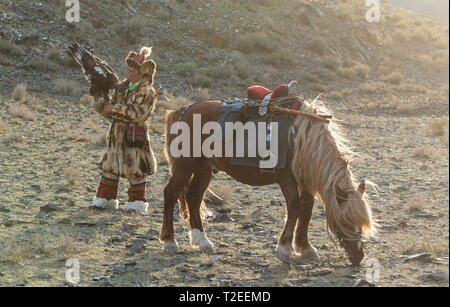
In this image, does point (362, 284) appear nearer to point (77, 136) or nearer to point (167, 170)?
point (167, 170)

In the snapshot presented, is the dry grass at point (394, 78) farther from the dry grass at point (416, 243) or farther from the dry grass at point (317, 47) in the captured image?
the dry grass at point (416, 243)

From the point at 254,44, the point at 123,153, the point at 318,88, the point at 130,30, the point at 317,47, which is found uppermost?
the point at 317,47

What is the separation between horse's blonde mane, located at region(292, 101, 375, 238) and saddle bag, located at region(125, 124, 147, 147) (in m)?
2.24

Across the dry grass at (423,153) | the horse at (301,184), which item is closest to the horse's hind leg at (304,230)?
the horse at (301,184)

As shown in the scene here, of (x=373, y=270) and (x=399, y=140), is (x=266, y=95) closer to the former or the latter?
(x=373, y=270)

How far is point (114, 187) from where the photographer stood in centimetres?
677

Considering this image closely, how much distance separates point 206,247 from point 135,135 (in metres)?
1.85

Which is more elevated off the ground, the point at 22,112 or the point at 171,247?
the point at 22,112

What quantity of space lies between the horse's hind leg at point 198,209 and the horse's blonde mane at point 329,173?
1141 millimetres

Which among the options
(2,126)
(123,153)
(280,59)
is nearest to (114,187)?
(123,153)

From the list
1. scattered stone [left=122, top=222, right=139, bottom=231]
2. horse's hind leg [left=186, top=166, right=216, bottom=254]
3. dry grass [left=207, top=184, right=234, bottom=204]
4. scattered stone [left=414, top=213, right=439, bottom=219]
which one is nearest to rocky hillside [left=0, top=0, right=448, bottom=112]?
dry grass [left=207, top=184, right=234, bottom=204]

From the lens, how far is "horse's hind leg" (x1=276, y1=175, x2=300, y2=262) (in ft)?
16.5

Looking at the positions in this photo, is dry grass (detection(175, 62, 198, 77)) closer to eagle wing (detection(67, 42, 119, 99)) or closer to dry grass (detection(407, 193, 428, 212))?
eagle wing (detection(67, 42, 119, 99))
